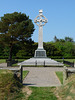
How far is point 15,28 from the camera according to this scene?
4281 centimetres

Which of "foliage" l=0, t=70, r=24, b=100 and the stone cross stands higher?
the stone cross

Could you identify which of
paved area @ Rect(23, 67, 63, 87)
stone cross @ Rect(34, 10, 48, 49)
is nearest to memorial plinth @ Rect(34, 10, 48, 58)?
stone cross @ Rect(34, 10, 48, 49)

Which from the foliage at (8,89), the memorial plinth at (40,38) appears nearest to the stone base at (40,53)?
the memorial plinth at (40,38)

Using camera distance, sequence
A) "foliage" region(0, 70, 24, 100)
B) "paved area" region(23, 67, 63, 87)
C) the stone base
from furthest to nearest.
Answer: the stone base
"paved area" region(23, 67, 63, 87)
"foliage" region(0, 70, 24, 100)

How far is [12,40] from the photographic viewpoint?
44719mm

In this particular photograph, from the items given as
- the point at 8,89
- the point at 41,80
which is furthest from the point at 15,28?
the point at 8,89

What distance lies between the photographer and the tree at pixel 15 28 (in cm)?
4247

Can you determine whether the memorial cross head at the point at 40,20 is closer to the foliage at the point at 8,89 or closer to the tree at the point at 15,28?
the tree at the point at 15,28

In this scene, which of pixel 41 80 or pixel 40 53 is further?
pixel 40 53

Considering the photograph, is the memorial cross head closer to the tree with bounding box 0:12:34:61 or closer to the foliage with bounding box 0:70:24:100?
the tree with bounding box 0:12:34:61

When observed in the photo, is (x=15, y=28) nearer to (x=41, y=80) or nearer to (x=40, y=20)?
(x=40, y=20)

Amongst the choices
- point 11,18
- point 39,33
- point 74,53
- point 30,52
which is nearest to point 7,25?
point 11,18

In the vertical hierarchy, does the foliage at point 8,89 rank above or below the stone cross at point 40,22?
below

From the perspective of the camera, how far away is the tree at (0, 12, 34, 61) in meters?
42.5
